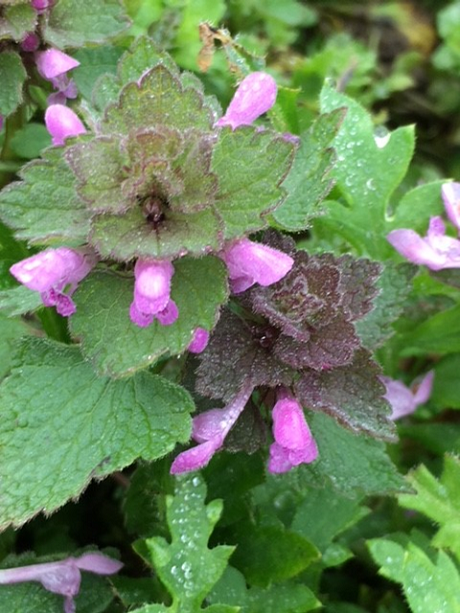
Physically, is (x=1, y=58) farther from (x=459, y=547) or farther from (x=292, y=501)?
(x=459, y=547)

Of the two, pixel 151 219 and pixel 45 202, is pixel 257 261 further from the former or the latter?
pixel 45 202

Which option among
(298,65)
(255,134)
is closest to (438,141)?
(298,65)

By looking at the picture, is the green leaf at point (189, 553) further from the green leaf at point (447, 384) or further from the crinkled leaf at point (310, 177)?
the green leaf at point (447, 384)

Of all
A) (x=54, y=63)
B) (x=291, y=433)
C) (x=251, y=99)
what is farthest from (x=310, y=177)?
(x=54, y=63)

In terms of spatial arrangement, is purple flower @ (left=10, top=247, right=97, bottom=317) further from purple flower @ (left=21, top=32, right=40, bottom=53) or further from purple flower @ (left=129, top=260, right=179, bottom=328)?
purple flower @ (left=21, top=32, right=40, bottom=53)

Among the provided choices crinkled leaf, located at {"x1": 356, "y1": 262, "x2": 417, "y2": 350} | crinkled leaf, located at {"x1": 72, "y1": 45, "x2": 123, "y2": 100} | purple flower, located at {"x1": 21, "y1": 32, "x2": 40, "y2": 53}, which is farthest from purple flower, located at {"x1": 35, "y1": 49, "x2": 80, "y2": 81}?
crinkled leaf, located at {"x1": 356, "y1": 262, "x2": 417, "y2": 350}

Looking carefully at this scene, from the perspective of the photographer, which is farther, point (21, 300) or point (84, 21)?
point (84, 21)
